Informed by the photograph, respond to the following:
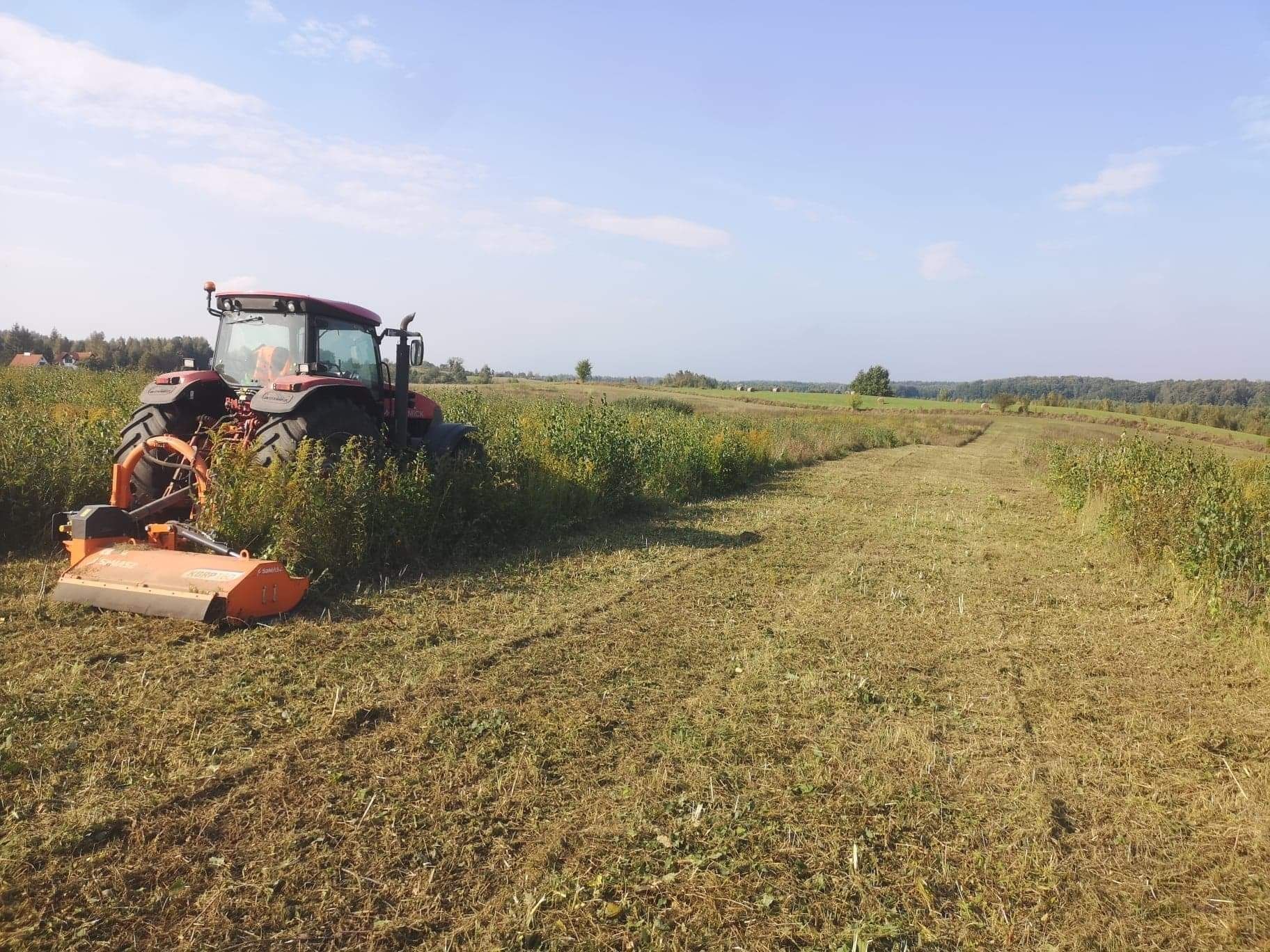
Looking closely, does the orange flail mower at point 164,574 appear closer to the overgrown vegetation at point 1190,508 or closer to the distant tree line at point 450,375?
the overgrown vegetation at point 1190,508

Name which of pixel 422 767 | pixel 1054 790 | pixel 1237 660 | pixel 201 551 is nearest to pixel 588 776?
pixel 422 767

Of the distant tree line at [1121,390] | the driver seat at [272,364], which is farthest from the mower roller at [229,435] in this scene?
the distant tree line at [1121,390]

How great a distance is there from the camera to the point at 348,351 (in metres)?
7.55

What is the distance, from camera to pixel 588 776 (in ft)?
11.9

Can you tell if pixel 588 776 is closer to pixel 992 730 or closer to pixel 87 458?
pixel 992 730

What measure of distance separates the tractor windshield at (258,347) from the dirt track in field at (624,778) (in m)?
2.52

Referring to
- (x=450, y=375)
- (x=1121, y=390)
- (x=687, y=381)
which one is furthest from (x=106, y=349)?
(x=1121, y=390)

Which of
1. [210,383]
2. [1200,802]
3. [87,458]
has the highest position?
[210,383]

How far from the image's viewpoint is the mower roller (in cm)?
524

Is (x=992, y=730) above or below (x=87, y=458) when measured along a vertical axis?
below

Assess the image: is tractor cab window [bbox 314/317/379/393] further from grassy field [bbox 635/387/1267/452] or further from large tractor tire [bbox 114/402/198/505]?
grassy field [bbox 635/387/1267/452]

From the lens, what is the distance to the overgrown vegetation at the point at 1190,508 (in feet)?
23.0

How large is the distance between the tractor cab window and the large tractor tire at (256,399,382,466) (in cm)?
56

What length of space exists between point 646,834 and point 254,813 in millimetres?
1583
